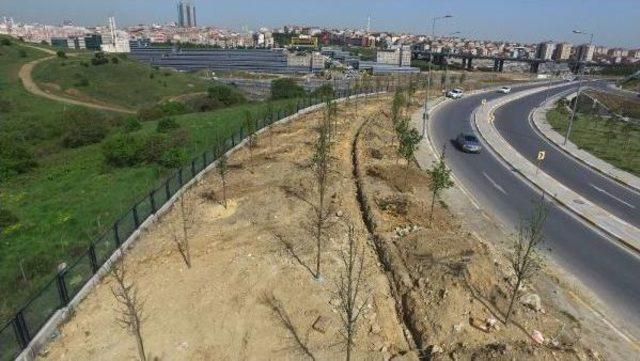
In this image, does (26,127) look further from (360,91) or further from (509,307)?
(509,307)

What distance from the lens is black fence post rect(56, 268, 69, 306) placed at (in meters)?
14.2

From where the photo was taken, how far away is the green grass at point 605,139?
3691 cm

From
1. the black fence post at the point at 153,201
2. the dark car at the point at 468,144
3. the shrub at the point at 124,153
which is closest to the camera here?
the black fence post at the point at 153,201

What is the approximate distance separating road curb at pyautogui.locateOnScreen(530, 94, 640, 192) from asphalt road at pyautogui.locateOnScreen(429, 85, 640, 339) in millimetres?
7527

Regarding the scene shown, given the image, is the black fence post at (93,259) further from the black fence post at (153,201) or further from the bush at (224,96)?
the bush at (224,96)

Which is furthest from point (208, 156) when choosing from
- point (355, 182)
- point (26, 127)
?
point (26, 127)

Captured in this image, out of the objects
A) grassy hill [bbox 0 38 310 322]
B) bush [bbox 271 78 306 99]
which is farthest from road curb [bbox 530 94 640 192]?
bush [bbox 271 78 306 99]

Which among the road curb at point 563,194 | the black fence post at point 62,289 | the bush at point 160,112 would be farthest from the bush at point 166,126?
the road curb at point 563,194

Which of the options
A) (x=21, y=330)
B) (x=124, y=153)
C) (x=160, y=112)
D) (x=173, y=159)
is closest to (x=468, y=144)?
(x=173, y=159)

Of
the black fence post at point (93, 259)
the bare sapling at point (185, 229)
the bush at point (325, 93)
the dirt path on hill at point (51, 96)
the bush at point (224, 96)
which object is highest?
the bush at point (325, 93)

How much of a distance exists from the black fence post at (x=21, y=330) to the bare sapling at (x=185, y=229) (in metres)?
5.62

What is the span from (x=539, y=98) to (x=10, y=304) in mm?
84291

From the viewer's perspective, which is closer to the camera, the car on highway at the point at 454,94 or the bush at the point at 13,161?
the bush at the point at 13,161

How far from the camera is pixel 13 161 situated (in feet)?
113
